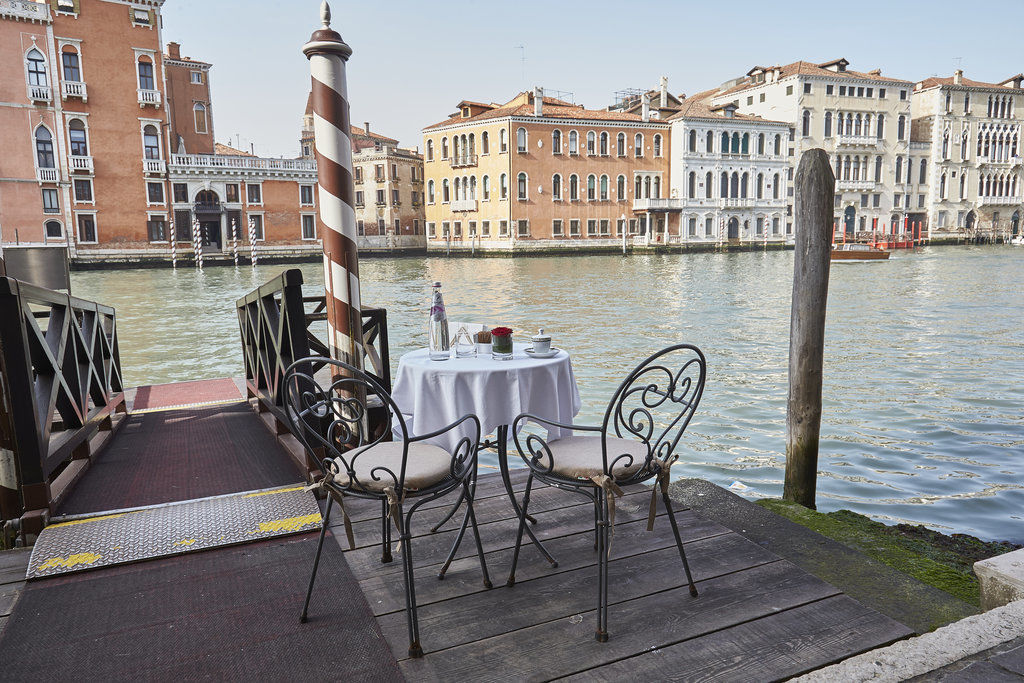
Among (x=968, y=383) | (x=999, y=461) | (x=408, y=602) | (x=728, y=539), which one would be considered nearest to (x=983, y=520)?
Result: (x=999, y=461)

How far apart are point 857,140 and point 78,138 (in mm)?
44467

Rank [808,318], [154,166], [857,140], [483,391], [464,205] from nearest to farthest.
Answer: [483,391], [808,318], [154,166], [464,205], [857,140]

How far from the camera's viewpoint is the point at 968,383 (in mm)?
7734

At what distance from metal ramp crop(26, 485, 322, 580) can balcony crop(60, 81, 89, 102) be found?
32321 mm

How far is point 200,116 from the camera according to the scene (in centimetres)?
3506

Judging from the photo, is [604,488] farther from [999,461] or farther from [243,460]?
[999,461]

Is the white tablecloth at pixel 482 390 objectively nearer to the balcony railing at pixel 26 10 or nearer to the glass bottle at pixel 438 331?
the glass bottle at pixel 438 331

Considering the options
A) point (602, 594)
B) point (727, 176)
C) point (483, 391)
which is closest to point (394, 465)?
point (483, 391)

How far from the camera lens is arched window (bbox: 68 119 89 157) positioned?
94.5 ft

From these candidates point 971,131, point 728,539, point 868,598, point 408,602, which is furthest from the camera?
point 971,131

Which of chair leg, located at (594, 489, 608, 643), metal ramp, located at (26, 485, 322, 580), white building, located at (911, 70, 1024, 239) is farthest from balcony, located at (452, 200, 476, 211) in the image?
chair leg, located at (594, 489, 608, 643)

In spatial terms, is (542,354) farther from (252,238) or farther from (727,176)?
(727,176)

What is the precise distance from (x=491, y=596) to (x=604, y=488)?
1.81 ft

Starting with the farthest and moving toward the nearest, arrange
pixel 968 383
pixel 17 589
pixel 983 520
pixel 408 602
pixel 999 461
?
1. pixel 968 383
2. pixel 999 461
3. pixel 983 520
4. pixel 17 589
5. pixel 408 602
